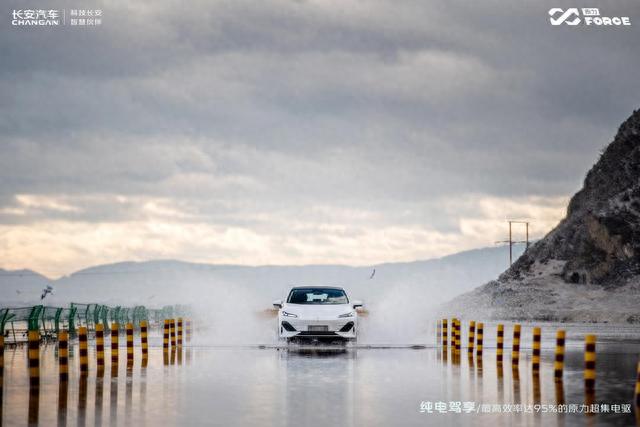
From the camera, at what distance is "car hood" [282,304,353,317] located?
3123 centimetres

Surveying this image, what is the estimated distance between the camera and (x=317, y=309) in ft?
103

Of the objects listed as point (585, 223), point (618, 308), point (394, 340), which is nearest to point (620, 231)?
point (585, 223)

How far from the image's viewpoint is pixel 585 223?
91938 mm

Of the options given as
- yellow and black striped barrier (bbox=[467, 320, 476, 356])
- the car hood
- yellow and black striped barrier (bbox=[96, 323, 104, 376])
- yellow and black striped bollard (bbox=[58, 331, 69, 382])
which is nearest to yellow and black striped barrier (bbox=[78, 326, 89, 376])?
yellow and black striped barrier (bbox=[96, 323, 104, 376])

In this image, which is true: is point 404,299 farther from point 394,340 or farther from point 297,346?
point 297,346

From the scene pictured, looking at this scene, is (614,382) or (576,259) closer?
(614,382)

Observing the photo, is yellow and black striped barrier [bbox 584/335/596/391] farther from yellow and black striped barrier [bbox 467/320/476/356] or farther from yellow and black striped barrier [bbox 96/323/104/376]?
yellow and black striped barrier [bbox 467/320/476/356]

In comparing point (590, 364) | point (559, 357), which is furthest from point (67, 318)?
Answer: point (590, 364)

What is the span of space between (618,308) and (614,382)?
6295cm

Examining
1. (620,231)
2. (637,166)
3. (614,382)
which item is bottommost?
(614,382)

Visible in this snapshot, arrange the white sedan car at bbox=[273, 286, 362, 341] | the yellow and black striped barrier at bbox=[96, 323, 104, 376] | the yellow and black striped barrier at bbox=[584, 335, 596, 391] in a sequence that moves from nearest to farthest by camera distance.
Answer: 1. the yellow and black striped barrier at bbox=[584, 335, 596, 391]
2. the yellow and black striped barrier at bbox=[96, 323, 104, 376]
3. the white sedan car at bbox=[273, 286, 362, 341]

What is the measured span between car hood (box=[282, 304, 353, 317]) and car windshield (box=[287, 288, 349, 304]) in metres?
0.74

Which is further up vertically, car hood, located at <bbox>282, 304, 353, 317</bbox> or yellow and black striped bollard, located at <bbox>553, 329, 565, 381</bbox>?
car hood, located at <bbox>282, 304, 353, 317</bbox>

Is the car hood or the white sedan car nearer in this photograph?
the white sedan car
